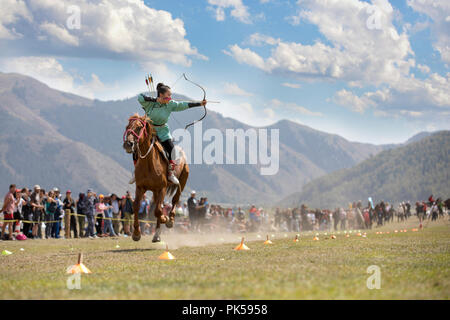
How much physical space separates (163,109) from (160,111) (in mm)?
133

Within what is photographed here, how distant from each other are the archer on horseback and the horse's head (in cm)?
73

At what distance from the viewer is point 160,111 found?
1695cm

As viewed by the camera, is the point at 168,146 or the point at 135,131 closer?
the point at 135,131

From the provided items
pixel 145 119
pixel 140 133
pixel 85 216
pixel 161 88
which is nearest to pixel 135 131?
pixel 140 133

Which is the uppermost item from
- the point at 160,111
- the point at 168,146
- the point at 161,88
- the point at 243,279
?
the point at 161,88

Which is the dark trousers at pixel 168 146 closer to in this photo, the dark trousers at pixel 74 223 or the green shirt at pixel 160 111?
the green shirt at pixel 160 111

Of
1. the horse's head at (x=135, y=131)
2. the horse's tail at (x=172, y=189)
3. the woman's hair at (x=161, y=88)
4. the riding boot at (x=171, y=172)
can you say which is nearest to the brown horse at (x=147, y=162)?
the horse's head at (x=135, y=131)

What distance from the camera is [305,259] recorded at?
39.2ft

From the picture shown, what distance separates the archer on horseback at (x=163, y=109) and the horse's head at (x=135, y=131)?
2.40 ft

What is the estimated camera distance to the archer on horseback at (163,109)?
16922mm

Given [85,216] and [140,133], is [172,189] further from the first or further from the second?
[85,216]

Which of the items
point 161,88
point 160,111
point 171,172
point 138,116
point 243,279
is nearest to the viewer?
point 243,279

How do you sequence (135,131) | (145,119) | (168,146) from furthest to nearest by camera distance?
(168,146) < (145,119) < (135,131)

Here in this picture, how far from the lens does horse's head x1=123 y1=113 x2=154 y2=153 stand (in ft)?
47.8
